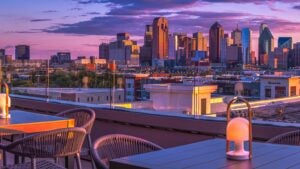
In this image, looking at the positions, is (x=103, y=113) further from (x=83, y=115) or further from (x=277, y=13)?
(x=277, y=13)

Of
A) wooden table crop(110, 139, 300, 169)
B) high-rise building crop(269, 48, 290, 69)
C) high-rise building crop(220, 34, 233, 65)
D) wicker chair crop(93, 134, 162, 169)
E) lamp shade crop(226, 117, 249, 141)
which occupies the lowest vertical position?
wicker chair crop(93, 134, 162, 169)

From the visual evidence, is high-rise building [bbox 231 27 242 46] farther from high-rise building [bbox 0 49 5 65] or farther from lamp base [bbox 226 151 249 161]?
lamp base [bbox 226 151 249 161]

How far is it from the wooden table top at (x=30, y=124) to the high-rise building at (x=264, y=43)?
277 centimetres

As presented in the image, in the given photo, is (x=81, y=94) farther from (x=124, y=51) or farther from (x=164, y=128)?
(x=164, y=128)

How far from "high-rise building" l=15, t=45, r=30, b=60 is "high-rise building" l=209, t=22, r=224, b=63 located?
330cm

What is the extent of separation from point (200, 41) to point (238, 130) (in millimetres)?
4148

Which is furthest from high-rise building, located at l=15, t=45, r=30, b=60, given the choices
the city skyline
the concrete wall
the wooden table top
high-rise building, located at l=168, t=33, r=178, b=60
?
the wooden table top

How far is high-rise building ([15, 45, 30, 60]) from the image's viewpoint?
28.5 ft

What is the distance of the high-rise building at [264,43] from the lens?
6.39 m

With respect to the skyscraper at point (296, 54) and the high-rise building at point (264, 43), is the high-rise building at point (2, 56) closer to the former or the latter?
the high-rise building at point (264, 43)

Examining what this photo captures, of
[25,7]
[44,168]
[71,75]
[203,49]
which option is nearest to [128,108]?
[203,49]

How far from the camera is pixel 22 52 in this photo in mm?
8859

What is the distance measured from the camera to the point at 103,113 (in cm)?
662

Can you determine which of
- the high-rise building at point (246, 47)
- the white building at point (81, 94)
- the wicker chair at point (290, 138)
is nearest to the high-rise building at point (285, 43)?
the high-rise building at point (246, 47)
